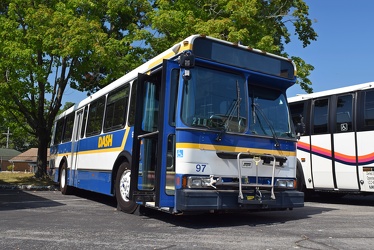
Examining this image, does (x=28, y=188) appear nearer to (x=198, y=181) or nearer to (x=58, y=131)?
(x=58, y=131)

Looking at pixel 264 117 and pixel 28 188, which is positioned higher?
pixel 264 117

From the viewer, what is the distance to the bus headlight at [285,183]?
25.2ft

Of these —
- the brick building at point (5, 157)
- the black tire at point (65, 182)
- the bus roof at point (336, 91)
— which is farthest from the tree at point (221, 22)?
the brick building at point (5, 157)

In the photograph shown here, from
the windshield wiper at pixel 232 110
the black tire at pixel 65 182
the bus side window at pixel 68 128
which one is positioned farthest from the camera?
the bus side window at pixel 68 128

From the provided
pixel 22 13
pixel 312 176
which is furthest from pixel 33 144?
pixel 312 176

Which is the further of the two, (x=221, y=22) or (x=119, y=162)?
(x=221, y=22)

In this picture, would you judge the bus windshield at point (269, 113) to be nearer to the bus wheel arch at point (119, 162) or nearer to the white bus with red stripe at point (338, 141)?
the white bus with red stripe at point (338, 141)

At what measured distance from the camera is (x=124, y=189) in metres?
8.90

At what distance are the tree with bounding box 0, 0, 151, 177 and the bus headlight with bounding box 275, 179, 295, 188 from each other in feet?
35.9

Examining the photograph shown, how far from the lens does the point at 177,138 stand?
6.91m

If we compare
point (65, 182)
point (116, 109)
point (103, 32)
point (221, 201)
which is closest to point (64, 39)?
point (103, 32)

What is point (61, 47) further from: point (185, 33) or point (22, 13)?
point (185, 33)

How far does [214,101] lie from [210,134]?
597mm

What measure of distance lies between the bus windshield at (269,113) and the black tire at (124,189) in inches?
115
